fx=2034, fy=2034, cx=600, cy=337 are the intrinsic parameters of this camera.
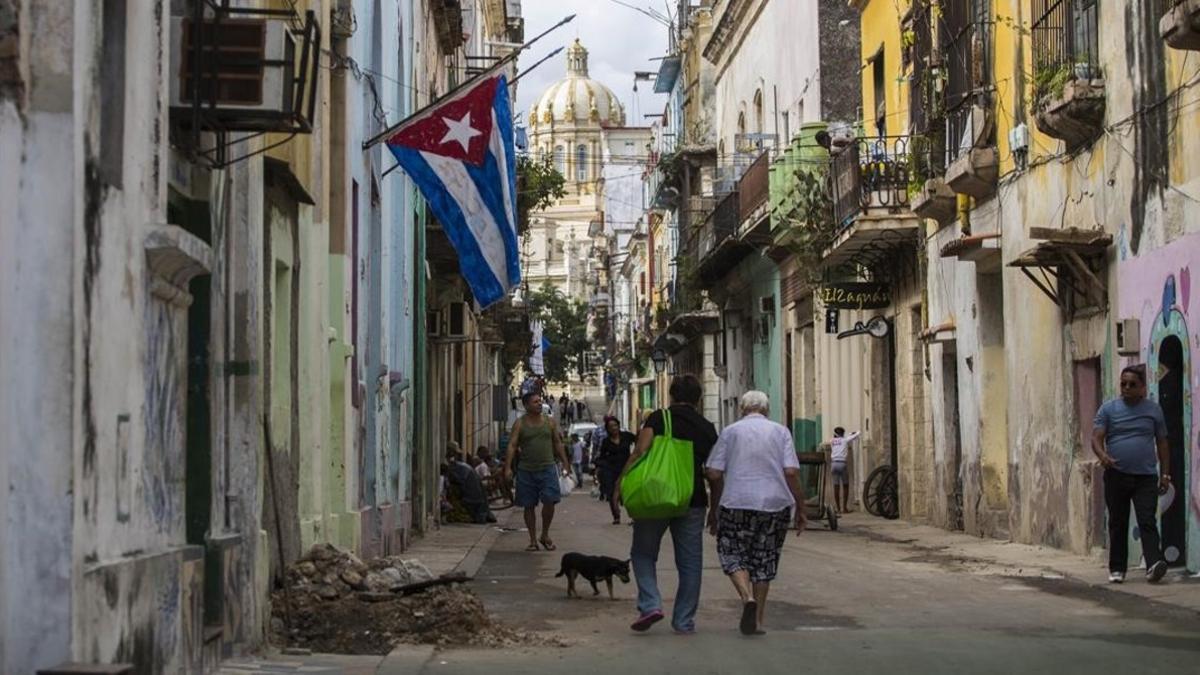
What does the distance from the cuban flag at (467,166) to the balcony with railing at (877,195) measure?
33.2ft

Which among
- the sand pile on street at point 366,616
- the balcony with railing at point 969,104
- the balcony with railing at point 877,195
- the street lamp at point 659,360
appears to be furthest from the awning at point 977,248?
the street lamp at point 659,360

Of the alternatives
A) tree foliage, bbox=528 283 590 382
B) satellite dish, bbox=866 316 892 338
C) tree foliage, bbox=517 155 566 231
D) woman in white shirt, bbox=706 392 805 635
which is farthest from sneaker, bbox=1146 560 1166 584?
tree foliage, bbox=528 283 590 382

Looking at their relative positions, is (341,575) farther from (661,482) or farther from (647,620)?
(661,482)

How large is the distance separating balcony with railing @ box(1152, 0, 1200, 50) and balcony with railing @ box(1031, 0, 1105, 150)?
12.3 feet

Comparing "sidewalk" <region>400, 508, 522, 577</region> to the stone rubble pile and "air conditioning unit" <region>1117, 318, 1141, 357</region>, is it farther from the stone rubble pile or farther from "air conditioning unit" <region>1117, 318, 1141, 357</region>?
"air conditioning unit" <region>1117, 318, 1141, 357</region>

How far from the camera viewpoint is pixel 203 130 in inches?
397

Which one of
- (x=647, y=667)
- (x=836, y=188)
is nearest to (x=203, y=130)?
(x=647, y=667)

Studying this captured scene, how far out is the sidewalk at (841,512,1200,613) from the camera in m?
15.3

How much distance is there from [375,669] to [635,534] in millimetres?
3150

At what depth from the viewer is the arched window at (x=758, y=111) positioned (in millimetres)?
45531

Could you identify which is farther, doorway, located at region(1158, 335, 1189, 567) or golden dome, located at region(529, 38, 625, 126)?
golden dome, located at region(529, 38, 625, 126)

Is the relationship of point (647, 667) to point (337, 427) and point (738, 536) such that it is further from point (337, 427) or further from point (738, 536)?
point (337, 427)

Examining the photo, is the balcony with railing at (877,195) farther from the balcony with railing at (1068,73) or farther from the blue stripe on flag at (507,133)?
the blue stripe on flag at (507,133)

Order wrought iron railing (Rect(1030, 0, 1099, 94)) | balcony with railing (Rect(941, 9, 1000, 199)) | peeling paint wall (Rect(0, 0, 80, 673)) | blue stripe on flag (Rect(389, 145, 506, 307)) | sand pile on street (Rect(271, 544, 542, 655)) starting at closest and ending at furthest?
1. peeling paint wall (Rect(0, 0, 80, 673))
2. sand pile on street (Rect(271, 544, 542, 655))
3. blue stripe on flag (Rect(389, 145, 506, 307))
4. wrought iron railing (Rect(1030, 0, 1099, 94))
5. balcony with railing (Rect(941, 9, 1000, 199))
